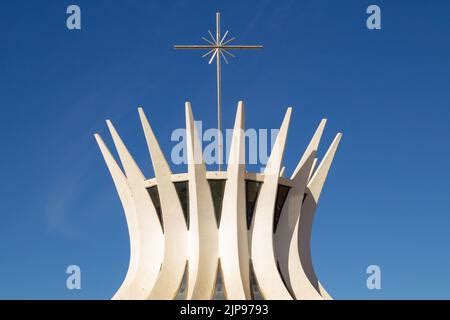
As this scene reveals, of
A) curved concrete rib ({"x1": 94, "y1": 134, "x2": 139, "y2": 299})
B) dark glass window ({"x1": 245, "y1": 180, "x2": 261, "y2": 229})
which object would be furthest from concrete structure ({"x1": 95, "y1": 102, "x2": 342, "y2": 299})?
curved concrete rib ({"x1": 94, "y1": 134, "x2": 139, "y2": 299})

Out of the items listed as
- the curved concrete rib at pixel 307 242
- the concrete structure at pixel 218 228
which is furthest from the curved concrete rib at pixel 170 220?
the curved concrete rib at pixel 307 242

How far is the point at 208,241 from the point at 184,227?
1678mm

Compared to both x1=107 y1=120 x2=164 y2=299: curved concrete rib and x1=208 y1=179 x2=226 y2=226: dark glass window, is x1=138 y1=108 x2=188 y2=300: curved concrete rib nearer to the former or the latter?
x1=107 y1=120 x2=164 y2=299: curved concrete rib

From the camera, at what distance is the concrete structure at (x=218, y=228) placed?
47531mm

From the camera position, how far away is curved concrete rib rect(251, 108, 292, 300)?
47.6m

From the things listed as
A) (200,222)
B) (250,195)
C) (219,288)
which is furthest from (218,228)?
(219,288)

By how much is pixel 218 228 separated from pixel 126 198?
6.46 meters

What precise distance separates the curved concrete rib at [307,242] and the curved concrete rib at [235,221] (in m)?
2.98

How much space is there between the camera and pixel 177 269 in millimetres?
48188
